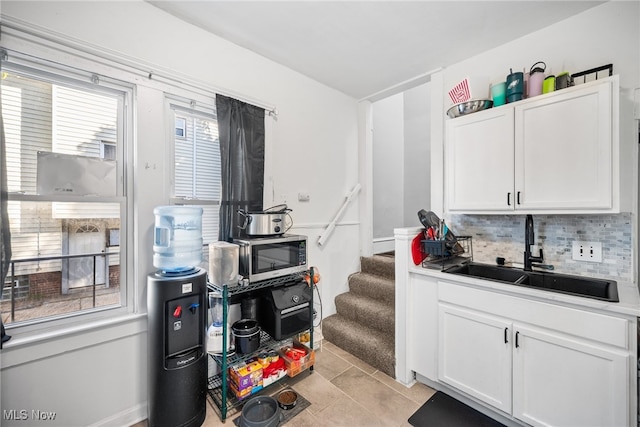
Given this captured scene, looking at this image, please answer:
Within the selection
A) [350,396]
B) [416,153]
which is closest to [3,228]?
[350,396]

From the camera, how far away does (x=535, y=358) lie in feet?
4.74

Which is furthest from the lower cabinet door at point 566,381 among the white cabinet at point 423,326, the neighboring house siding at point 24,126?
the neighboring house siding at point 24,126

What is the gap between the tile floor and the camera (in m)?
1.64

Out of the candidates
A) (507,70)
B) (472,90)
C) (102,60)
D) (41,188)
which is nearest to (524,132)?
(472,90)

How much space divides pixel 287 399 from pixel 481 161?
216cm

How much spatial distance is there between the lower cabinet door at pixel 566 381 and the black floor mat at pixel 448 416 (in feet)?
0.76

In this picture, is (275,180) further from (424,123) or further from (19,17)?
(424,123)

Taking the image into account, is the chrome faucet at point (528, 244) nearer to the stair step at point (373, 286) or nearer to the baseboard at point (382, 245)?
the stair step at point (373, 286)

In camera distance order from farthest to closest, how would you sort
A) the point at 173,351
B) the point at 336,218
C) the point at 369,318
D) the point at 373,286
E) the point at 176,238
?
the point at 336,218
the point at 373,286
the point at 369,318
the point at 176,238
the point at 173,351

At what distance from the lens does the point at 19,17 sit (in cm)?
130

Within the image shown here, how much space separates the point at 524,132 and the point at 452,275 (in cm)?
106

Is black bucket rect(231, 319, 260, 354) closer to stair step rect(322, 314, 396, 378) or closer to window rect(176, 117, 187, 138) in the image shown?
stair step rect(322, 314, 396, 378)

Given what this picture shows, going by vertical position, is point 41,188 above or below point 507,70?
below

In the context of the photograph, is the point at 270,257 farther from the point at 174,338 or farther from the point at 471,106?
the point at 471,106
